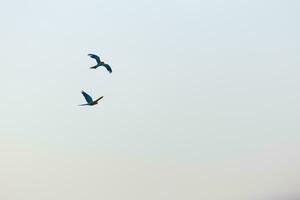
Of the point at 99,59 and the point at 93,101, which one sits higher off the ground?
the point at 99,59

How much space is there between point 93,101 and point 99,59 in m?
7.76

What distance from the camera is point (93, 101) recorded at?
5119cm

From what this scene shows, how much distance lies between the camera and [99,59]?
183 ft

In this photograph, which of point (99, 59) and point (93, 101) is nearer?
point (93, 101)
